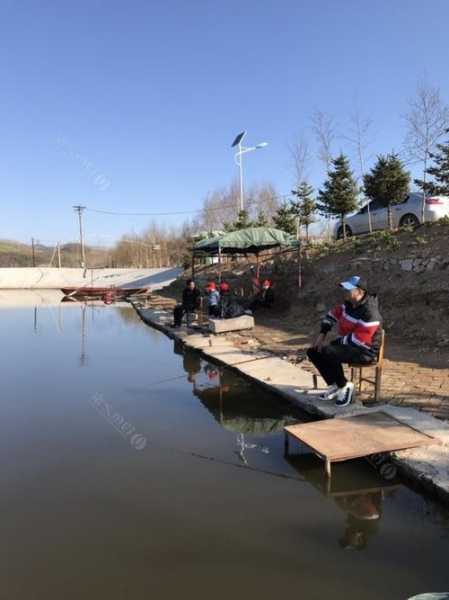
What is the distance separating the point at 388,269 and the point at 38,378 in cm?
834

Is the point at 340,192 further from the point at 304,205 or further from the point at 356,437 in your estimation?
the point at 356,437

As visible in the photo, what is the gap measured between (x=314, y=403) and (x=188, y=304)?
8601 mm

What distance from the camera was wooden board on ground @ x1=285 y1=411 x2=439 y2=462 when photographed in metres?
4.02

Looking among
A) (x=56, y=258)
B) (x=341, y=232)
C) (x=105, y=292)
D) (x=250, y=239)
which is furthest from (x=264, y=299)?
(x=56, y=258)

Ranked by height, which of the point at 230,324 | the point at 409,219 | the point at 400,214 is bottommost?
the point at 230,324

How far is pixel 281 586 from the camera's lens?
2.79 metres

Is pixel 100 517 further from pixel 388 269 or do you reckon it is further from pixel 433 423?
pixel 388 269

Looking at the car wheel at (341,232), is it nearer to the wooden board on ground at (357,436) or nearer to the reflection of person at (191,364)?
the reflection of person at (191,364)

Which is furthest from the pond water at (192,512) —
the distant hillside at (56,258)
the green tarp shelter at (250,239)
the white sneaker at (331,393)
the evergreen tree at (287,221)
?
the distant hillside at (56,258)

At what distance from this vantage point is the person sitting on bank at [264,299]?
15.0 metres

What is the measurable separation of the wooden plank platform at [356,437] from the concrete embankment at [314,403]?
0.29 feet

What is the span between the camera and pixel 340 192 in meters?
17.5

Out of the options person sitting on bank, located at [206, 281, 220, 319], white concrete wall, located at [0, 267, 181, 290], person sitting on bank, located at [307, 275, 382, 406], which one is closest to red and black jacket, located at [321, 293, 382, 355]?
person sitting on bank, located at [307, 275, 382, 406]

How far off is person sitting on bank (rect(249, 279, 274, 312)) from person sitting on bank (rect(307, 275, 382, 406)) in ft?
30.8
